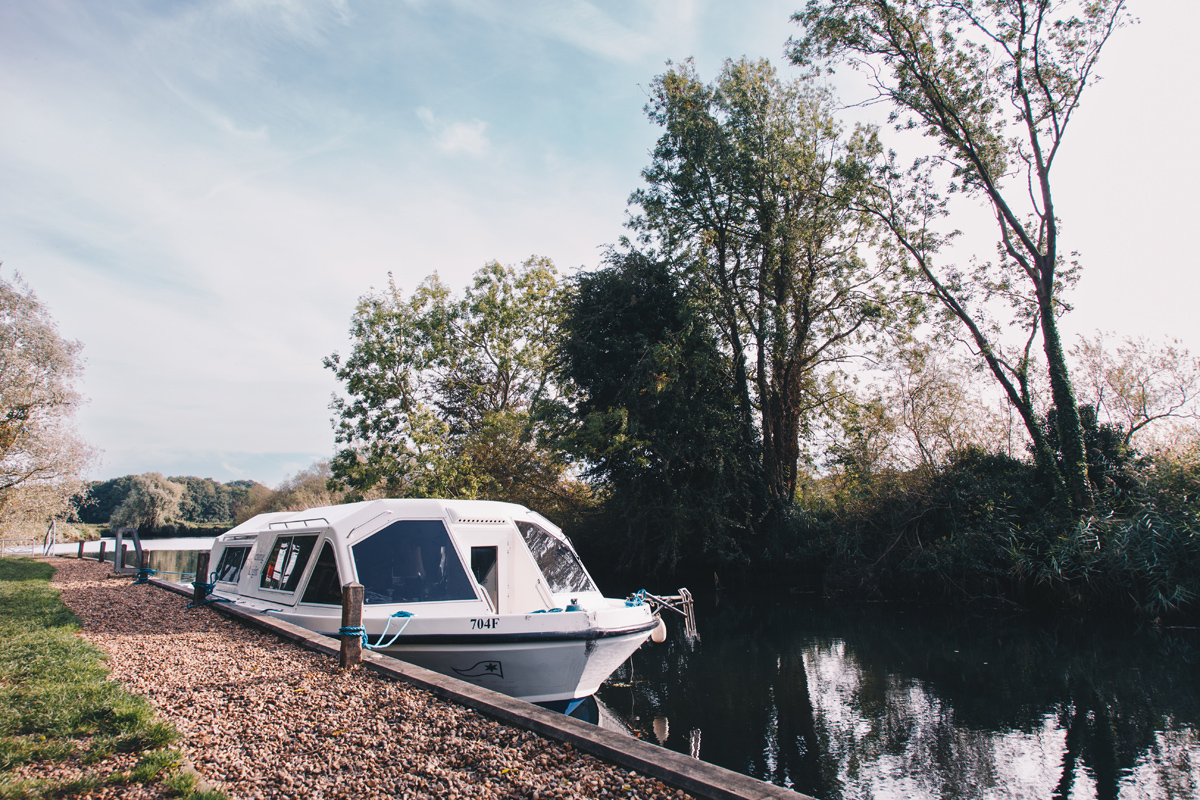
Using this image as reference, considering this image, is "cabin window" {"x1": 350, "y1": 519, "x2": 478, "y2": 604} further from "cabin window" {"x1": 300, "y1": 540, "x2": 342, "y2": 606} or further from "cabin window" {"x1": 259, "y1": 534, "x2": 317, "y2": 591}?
"cabin window" {"x1": 259, "y1": 534, "x2": 317, "y2": 591}

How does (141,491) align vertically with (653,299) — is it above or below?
below

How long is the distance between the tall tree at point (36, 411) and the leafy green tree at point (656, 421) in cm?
2117

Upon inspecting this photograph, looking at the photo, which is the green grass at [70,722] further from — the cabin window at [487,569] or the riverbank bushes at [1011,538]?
the riverbank bushes at [1011,538]

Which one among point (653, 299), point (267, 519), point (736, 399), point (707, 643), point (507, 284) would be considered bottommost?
point (707, 643)

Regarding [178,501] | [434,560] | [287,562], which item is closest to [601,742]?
[434,560]

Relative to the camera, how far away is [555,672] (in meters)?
7.33

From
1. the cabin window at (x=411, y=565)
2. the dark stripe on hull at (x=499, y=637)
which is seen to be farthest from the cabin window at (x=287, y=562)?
the dark stripe on hull at (x=499, y=637)

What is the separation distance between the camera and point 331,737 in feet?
14.0

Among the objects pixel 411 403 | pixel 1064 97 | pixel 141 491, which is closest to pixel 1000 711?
pixel 1064 97

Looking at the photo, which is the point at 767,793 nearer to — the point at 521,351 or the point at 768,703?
the point at 768,703

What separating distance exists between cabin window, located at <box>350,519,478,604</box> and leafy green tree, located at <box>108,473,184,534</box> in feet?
205

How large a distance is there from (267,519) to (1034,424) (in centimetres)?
1832

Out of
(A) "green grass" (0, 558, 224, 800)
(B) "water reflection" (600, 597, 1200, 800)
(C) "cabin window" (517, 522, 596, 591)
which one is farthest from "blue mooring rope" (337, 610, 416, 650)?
(B) "water reflection" (600, 597, 1200, 800)

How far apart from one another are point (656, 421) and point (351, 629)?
51.9 feet
